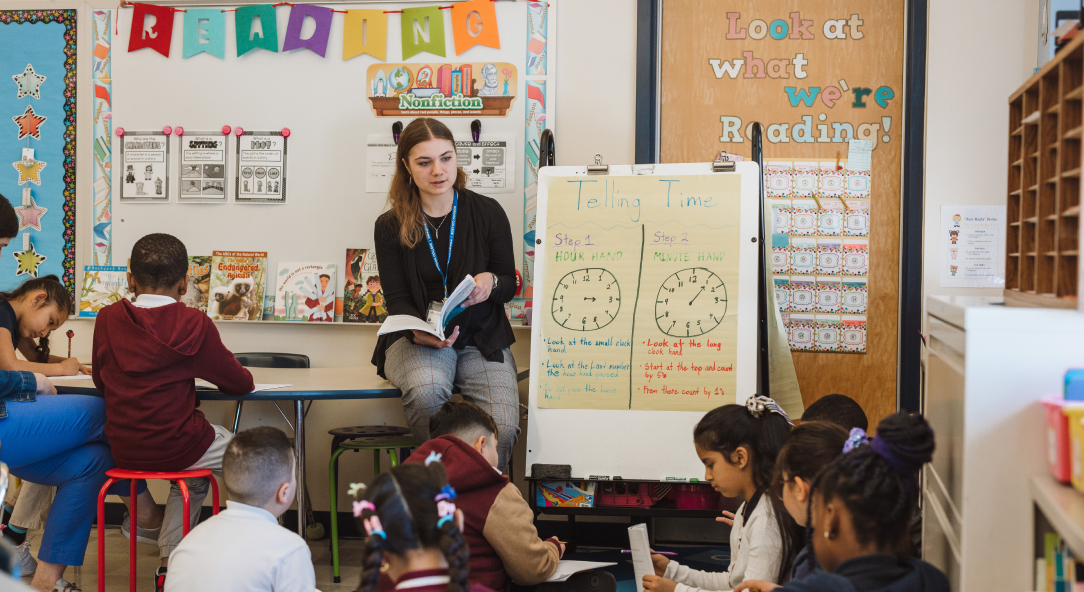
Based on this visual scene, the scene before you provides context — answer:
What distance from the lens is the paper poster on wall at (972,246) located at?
286 cm

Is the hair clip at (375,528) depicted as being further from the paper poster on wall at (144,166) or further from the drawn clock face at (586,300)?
the paper poster on wall at (144,166)

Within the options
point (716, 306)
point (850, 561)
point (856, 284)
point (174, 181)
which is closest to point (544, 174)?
point (716, 306)

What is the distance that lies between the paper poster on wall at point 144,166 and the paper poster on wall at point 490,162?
4.02 ft

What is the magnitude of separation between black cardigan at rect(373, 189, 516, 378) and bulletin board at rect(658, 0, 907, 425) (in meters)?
0.84

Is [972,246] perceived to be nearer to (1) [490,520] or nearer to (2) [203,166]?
(1) [490,520]

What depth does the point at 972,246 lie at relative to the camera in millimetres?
2883

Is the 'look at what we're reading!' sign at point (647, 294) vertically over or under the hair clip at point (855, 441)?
over

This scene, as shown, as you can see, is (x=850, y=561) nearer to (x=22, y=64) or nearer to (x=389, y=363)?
(x=389, y=363)

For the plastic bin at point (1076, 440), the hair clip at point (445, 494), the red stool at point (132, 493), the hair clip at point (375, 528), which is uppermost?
the plastic bin at point (1076, 440)

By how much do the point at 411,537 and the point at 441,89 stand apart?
226 cm

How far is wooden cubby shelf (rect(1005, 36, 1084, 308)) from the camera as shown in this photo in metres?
1.32

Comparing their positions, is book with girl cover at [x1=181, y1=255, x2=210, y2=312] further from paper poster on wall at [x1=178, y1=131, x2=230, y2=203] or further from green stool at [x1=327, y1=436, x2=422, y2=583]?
green stool at [x1=327, y1=436, x2=422, y2=583]

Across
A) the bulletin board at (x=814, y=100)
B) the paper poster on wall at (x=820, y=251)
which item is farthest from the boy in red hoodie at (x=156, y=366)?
the paper poster on wall at (x=820, y=251)

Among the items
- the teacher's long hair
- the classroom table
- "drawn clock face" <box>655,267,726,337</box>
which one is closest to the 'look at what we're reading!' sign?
"drawn clock face" <box>655,267,726,337</box>
